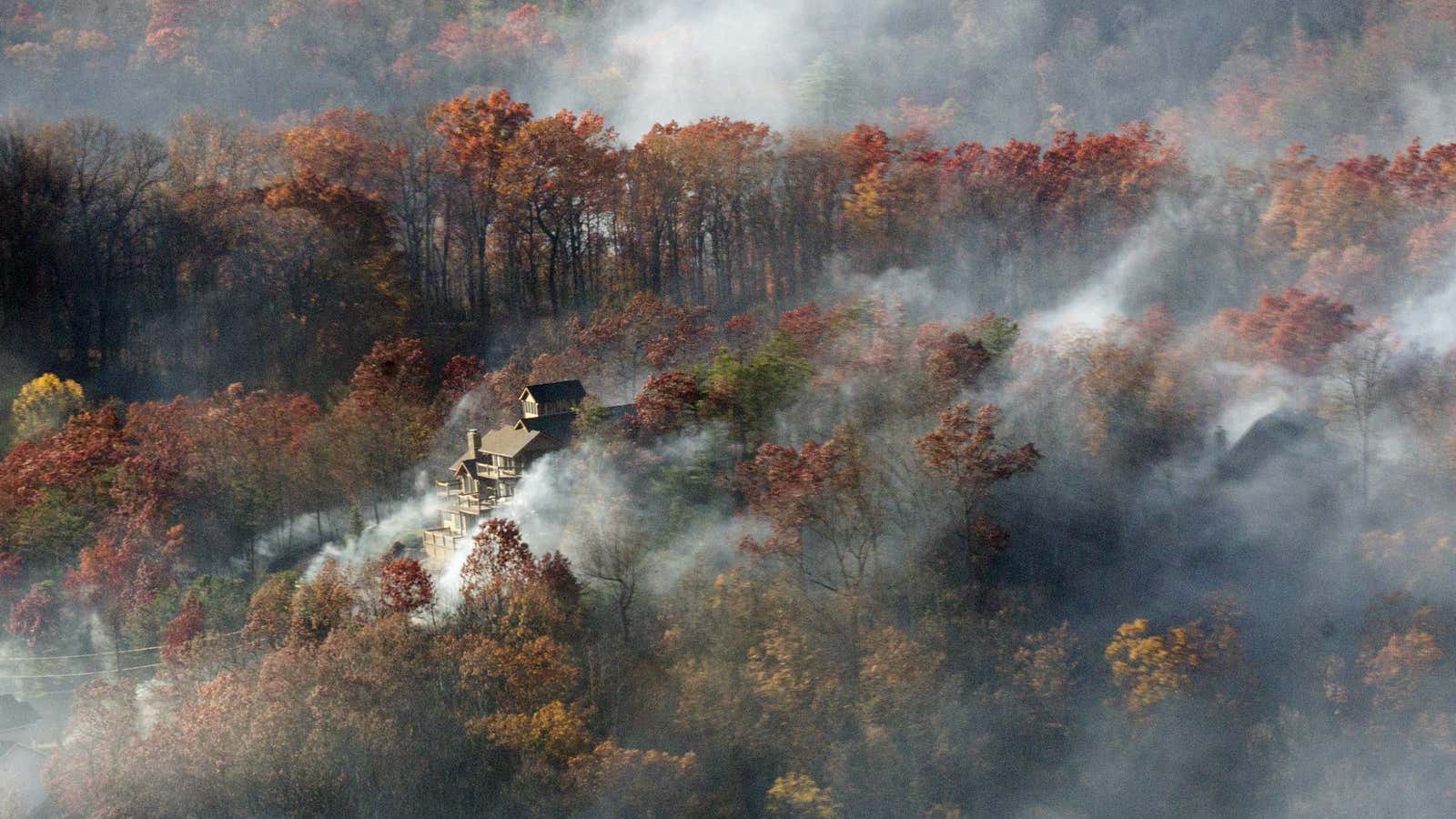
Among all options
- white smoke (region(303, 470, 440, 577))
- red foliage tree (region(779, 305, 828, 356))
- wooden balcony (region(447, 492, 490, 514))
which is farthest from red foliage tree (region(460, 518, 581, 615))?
red foliage tree (region(779, 305, 828, 356))

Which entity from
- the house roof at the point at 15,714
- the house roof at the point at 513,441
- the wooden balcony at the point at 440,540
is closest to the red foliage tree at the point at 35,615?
the house roof at the point at 15,714

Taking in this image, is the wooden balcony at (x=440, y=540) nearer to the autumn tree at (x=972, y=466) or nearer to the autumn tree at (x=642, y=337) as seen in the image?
the autumn tree at (x=642, y=337)

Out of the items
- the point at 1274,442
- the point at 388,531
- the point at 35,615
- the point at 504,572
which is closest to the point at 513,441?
the point at 504,572

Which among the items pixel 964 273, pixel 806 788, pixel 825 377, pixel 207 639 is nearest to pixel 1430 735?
pixel 806 788

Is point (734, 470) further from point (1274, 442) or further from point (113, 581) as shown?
point (113, 581)

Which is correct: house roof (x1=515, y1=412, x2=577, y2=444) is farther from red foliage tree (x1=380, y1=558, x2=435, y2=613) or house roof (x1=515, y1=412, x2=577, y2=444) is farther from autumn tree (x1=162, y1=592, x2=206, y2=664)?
autumn tree (x1=162, y1=592, x2=206, y2=664)
